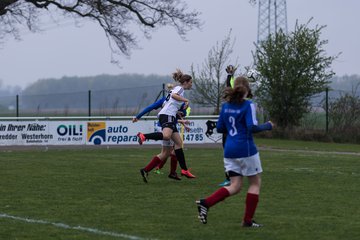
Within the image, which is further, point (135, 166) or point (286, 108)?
point (286, 108)

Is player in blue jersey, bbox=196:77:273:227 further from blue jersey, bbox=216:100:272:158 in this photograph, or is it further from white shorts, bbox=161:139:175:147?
white shorts, bbox=161:139:175:147

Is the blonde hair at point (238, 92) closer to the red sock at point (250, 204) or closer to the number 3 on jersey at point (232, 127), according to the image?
the number 3 on jersey at point (232, 127)

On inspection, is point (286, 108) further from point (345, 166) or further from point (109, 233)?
point (109, 233)

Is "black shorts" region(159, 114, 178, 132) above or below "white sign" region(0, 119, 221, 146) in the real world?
above

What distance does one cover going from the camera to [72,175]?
15.1m

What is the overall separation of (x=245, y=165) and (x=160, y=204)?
7.90ft

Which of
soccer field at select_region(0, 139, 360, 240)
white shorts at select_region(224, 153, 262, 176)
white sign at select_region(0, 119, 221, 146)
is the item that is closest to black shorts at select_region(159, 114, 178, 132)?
soccer field at select_region(0, 139, 360, 240)

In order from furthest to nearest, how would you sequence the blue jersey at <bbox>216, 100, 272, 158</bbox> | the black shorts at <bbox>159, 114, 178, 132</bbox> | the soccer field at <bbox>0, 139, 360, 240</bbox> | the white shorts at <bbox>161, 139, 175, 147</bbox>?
the white shorts at <bbox>161, 139, 175, 147</bbox>, the black shorts at <bbox>159, 114, 178, 132</bbox>, the blue jersey at <bbox>216, 100, 272, 158</bbox>, the soccer field at <bbox>0, 139, 360, 240</bbox>

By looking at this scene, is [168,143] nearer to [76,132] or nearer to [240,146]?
[240,146]

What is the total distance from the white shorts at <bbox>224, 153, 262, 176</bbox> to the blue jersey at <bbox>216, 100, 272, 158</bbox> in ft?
0.17

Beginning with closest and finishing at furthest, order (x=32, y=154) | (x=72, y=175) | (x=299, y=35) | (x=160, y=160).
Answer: (x=160, y=160), (x=72, y=175), (x=32, y=154), (x=299, y=35)

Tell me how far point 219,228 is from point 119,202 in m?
2.55

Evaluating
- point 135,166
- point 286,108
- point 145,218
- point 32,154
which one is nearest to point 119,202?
point 145,218

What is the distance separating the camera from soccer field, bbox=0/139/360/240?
8.20 metres
